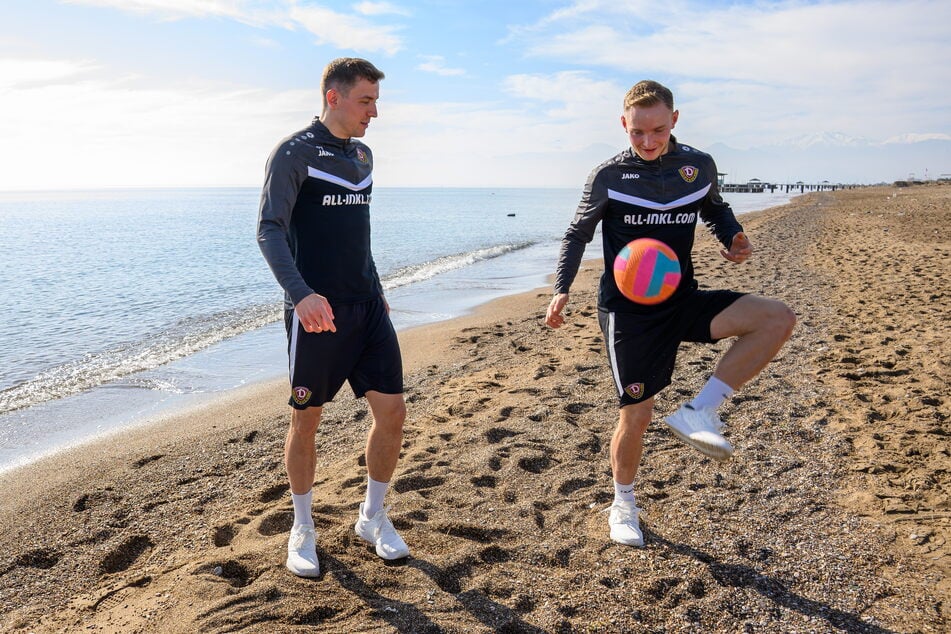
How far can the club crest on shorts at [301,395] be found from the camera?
3.53m

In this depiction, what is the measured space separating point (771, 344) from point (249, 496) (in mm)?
3684

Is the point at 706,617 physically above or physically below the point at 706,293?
below

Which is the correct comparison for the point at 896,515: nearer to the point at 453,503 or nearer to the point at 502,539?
the point at 502,539

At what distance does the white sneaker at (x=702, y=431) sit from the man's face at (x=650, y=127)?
1457 millimetres

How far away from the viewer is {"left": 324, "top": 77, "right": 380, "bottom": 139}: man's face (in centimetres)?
356

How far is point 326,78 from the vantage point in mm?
3623

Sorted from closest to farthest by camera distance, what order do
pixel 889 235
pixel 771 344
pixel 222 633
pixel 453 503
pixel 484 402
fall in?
pixel 222 633, pixel 771 344, pixel 453 503, pixel 484 402, pixel 889 235

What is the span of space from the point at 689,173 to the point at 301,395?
2544 millimetres

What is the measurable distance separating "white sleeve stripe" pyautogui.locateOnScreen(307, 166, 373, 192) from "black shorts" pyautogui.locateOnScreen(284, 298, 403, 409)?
66cm

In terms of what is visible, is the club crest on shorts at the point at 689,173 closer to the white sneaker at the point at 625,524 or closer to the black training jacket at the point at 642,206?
the black training jacket at the point at 642,206

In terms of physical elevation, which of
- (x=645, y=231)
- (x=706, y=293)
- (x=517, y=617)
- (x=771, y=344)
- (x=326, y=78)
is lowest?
(x=517, y=617)

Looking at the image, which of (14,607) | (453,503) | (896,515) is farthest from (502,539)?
(14,607)

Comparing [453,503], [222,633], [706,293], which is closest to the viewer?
[222,633]

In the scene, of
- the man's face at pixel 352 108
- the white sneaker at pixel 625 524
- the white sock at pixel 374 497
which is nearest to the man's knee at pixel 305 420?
the white sock at pixel 374 497
